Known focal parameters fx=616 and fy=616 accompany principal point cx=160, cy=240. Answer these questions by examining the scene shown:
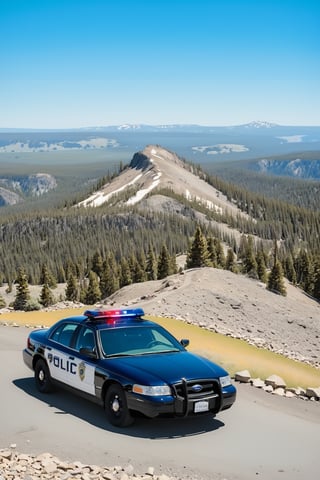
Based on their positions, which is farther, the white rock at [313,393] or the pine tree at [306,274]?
the pine tree at [306,274]

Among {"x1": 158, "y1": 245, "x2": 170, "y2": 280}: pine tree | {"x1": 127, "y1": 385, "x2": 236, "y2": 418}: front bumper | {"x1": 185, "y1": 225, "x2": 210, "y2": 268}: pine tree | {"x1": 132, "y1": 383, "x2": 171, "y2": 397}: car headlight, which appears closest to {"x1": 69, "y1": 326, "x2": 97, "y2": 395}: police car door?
{"x1": 127, "y1": 385, "x2": 236, "y2": 418}: front bumper

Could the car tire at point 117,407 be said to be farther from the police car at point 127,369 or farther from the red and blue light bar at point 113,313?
the red and blue light bar at point 113,313

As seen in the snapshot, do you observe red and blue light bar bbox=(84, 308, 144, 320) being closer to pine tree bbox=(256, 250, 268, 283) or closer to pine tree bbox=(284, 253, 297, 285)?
pine tree bbox=(256, 250, 268, 283)

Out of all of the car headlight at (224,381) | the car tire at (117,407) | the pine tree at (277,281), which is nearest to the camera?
the car tire at (117,407)

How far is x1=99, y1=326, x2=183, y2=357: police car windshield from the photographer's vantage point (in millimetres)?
13708

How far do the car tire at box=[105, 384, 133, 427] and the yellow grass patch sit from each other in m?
6.74

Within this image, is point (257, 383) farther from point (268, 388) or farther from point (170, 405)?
point (170, 405)

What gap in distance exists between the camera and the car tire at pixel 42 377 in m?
15.2

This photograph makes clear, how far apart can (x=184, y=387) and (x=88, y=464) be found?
241 centimetres

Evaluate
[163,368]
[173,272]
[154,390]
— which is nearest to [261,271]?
[173,272]

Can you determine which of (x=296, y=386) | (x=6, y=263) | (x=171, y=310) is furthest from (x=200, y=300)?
(x=6, y=263)

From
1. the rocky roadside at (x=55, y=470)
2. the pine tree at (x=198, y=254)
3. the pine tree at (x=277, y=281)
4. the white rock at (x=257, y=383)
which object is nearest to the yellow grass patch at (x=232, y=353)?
the white rock at (x=257, y=383)

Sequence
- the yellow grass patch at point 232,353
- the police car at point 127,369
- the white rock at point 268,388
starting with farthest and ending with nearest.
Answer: the yellow grass patch at point 232,353, the white rock at point 268,388, the police car at point 127,369

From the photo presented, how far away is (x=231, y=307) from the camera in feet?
166
